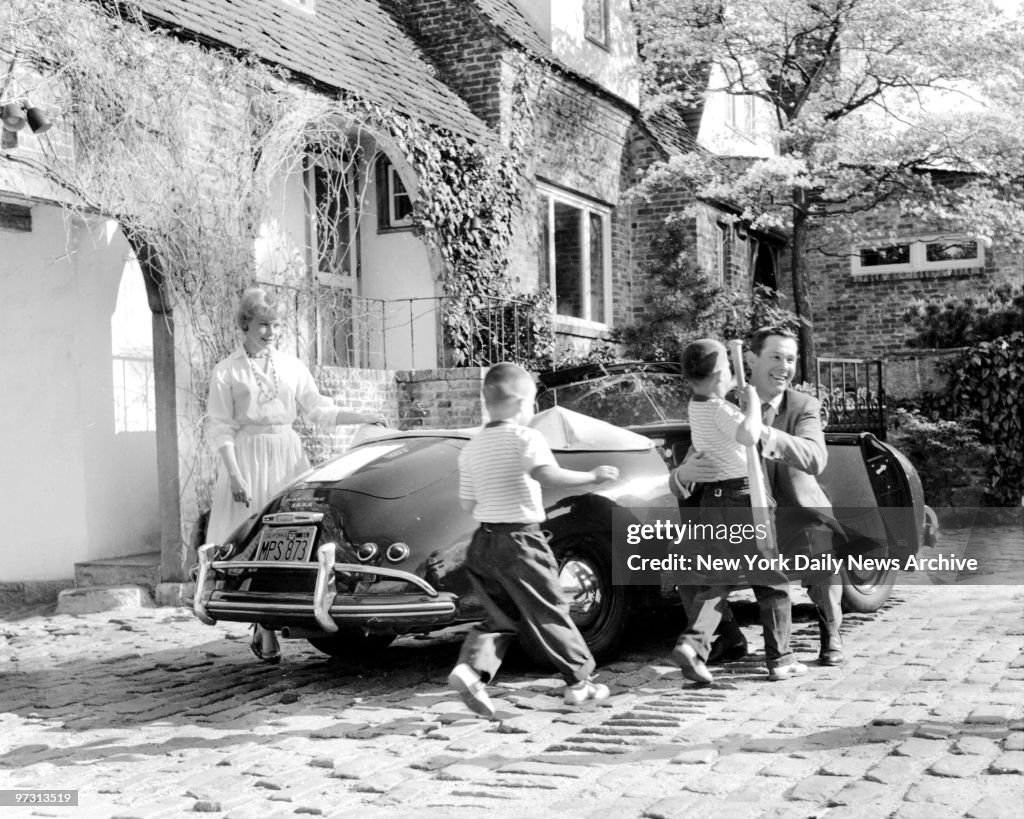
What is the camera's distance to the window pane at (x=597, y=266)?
17.2 meters

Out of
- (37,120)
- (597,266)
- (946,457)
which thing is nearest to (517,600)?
(37,120)

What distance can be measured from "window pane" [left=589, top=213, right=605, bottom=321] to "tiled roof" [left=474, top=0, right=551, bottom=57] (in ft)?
8.49

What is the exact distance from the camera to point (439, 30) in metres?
15.0

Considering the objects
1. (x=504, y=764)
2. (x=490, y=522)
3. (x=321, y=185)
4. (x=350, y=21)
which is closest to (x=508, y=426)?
(x=490, y=522)

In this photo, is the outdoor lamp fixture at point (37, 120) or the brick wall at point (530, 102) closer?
the outdoor lamp fixture at point (37, 120)

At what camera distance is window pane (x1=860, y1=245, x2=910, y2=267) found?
22.8 meters

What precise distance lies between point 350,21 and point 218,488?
329 inches

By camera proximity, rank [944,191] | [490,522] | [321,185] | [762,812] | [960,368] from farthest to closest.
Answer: [944,191], [960,368], [321,185], [490,522], [762,812]

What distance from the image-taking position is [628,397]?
789 centimetres

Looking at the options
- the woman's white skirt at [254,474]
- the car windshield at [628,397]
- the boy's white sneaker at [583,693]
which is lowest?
the boy's white sneaker at [583,693]

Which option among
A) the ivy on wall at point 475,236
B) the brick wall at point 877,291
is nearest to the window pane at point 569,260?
the ivy on wall at point 475,236

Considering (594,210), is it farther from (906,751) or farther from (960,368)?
(906,751)

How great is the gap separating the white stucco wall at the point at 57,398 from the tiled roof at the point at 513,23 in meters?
6.49

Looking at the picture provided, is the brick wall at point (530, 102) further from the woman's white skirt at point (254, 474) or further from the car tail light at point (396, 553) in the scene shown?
the car tail light at point (396, 553)
